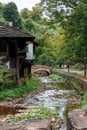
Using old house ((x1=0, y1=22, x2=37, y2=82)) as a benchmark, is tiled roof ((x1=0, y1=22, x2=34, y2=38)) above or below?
above

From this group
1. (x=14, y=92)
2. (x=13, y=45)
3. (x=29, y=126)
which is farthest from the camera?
(x=13, y=45)

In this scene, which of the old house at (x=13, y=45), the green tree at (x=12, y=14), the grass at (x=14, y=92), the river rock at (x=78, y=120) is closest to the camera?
the river rock at (x=78, y=120)

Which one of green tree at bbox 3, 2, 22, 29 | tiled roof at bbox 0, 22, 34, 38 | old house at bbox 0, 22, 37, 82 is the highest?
tiled roof at bbox 0, 22, 34, 38

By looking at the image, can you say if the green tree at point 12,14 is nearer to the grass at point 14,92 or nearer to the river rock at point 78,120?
the grass at point 14,92

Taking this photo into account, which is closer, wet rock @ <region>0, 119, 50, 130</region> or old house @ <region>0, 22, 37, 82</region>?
wet rock @ <region>0, 119, 50, 130</region>

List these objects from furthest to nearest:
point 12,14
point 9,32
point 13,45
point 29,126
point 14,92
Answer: point 12,14 → point 13,45 → point 9,32 → point 14,92 → point 29,126

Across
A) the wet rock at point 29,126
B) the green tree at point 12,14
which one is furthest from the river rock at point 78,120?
the green tree at point 12,14

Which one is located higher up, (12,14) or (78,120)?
(78,120)

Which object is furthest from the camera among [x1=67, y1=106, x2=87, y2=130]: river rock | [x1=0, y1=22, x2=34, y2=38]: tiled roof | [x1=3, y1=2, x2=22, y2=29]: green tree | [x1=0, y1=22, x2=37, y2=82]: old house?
[x1=3, y1=2, x2=22, y2=29]: green tree

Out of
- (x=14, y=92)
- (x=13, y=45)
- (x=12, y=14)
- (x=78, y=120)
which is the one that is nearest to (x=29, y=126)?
(x=78, y=120)

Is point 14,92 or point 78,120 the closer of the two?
point 78,120

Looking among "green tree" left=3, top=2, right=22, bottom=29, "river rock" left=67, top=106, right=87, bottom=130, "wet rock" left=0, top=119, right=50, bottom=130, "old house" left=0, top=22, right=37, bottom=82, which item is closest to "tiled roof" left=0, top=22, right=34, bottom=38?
"old house" left=0, top=22, right=37, bottom=82

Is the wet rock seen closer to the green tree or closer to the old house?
the old house

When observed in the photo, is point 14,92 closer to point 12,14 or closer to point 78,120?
point 78,120
